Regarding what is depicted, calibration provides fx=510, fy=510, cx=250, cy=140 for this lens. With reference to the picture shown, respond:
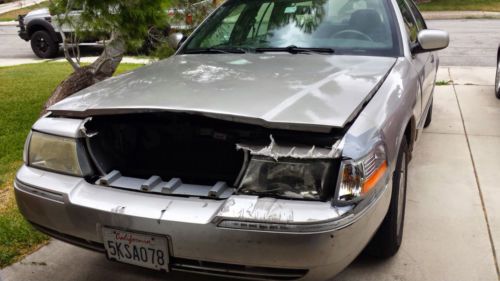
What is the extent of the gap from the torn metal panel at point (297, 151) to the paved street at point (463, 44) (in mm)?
8630

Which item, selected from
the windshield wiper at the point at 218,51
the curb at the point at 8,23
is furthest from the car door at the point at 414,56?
the curb at the point at 8,23

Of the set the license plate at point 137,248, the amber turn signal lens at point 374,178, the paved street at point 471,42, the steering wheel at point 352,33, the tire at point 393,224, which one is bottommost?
the paved street at point 471,42

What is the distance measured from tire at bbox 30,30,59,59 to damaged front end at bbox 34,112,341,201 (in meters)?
11.5

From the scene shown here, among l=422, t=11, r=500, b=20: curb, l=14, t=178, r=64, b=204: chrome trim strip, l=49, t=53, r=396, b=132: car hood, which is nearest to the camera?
l=49, t=53, r=396, b=132: car hood

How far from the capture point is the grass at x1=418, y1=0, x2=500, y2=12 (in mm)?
22886

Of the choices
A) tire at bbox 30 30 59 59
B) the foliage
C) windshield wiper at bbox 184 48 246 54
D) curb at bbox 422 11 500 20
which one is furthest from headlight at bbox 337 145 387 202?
curb at bbox 422 11 500 20

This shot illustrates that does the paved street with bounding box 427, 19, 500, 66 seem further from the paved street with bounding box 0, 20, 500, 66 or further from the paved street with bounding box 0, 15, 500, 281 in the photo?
the paved street with bounding box 0, 15, 500, 281

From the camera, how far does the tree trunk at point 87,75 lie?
18.7ft

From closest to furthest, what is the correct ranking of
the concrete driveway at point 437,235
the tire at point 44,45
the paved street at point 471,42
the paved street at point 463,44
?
the concrete driveway at point 437,235 → the paved street at point 471,42 → the paved street at point 463,44 → the tire at point 44,45

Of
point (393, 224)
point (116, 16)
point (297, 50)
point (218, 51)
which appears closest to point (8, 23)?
point (116, 16)

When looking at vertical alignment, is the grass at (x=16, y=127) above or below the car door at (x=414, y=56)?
below

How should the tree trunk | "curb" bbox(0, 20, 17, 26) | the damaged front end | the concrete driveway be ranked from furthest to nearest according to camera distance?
"curb" bbox(0, 20, 17, 26)
the tree trunk
the concrete driveway
the damaged front end

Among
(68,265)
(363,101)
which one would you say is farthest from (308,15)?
(68,265)

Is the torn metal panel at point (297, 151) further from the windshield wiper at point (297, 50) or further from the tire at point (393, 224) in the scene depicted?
the windshield wiper at point (297, 50)
